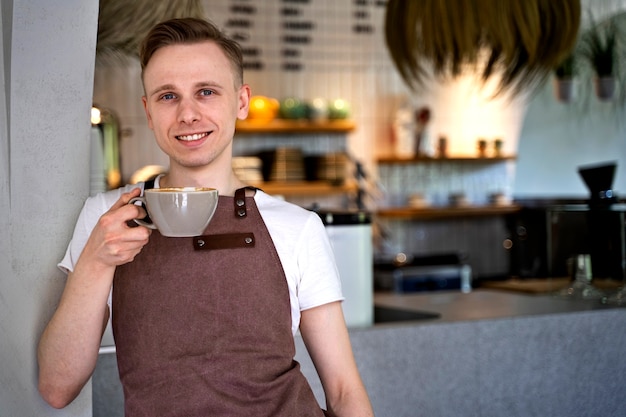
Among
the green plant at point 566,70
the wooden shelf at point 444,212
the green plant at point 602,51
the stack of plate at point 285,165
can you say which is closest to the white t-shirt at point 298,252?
the green plant at point 602,51

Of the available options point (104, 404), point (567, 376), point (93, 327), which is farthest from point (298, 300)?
point (567, 376)

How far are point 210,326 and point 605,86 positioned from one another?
436 cm

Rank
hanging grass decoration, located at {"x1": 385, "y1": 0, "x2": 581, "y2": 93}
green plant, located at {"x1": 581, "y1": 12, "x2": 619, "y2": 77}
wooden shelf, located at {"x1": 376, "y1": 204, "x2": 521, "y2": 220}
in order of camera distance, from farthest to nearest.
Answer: wooden shelf, located at {"x1": 376, "y1": 204, "x2": 521, "y2": 220} → green plant, located at {"x1": 581, "y1": 12, "x2": 619, "y2": 77} → hanging grass decoration, located at {"x1": 385, "y1": 0, "x2": 581, "y2": 93}

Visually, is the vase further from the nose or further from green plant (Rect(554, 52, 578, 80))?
the nose

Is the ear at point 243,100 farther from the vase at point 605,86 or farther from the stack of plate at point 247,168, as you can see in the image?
the stack of plate at point 247,168

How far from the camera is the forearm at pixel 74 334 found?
5.21ft

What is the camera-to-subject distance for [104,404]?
246 cm

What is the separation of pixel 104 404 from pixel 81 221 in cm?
88

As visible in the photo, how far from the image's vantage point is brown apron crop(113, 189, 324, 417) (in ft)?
5.49

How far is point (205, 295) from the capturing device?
5.61 ft

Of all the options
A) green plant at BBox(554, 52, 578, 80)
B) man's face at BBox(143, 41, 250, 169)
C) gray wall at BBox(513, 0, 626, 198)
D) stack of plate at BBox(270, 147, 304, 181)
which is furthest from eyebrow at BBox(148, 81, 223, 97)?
gray wall at BBox(513, 0, 626, 198)

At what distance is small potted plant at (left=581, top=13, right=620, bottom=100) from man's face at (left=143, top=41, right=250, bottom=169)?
4142 mm

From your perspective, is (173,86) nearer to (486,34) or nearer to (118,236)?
(118,236)

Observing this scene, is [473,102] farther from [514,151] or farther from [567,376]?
[567,376]
